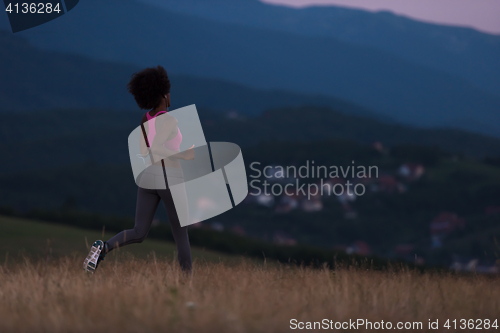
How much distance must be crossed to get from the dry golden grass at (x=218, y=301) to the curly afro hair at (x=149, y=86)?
1.68 meters

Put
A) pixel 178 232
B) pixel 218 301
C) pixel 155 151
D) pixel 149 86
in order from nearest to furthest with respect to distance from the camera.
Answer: pixel 218 301 < pixel 155 151 < pixel 149 86 < pixel 178 232

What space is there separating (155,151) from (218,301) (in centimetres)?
164

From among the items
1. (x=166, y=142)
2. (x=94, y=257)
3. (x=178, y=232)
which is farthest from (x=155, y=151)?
(x=94, y=257)

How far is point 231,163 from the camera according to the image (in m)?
5.31

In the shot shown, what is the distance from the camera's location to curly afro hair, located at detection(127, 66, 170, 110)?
507cm

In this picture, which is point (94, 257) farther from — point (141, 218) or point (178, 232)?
point (178, 232)

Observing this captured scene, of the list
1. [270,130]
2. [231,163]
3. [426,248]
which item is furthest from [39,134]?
[231,163]

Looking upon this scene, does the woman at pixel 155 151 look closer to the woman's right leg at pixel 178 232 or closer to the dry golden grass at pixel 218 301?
the woman's right leg at pixel 178 232

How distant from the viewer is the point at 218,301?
394 cm

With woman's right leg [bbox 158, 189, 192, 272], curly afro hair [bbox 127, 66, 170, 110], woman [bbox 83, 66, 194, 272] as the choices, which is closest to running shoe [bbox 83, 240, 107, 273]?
woman [bbox 83, 66, 194, 272]

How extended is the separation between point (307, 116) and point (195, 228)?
5449 inches

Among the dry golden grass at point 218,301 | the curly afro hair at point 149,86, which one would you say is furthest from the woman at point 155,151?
the dry golden grass at point 218,301

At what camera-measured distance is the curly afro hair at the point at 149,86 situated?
Result: 5.07m

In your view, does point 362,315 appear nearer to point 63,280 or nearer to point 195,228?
point 63,280
